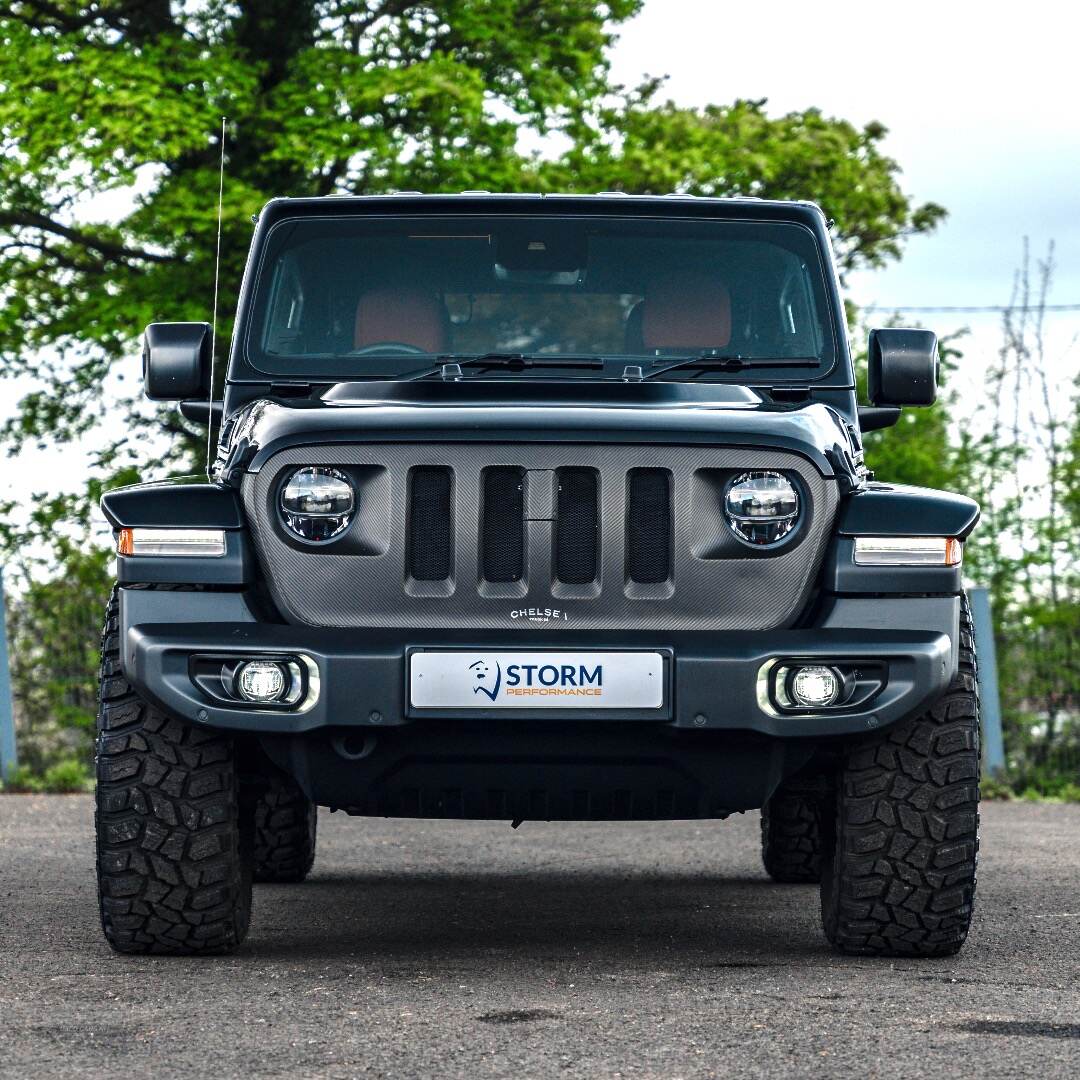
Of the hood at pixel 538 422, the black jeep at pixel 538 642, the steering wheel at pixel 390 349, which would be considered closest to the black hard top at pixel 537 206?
the steering wheel at pixel 390 349

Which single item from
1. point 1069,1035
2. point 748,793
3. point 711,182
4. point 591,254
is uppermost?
point 711,182

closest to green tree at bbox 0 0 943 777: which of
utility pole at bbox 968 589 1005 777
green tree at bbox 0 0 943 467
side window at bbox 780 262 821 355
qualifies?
green tree at bbox 0 0 943 467

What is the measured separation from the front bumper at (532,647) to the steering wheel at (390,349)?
1.43 m

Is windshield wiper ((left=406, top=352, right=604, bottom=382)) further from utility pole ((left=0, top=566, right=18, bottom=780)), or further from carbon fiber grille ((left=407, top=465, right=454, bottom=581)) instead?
utility pole ((left=0, top=566, right=18, bottom=780))

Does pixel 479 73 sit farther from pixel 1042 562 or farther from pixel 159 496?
pixel 159 496

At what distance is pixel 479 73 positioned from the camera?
2214cm

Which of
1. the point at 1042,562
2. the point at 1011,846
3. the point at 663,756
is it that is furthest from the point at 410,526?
the point at 1042,562

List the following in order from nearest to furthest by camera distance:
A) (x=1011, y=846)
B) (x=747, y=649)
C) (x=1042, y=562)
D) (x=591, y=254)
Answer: (x=747, y=649)
(x=591, y=254)
(x=1011, y=846)
(x=1042, y=562)

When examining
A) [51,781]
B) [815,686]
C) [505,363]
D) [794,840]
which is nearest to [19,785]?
[51,781]

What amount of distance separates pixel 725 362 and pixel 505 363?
0.72m

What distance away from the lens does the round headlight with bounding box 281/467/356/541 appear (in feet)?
18.0

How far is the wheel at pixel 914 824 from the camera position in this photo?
5.63 meters

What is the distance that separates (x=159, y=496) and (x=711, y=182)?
62.9 feet

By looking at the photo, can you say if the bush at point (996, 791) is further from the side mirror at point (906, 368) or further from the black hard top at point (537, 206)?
the black hard top at point (537, 206)
